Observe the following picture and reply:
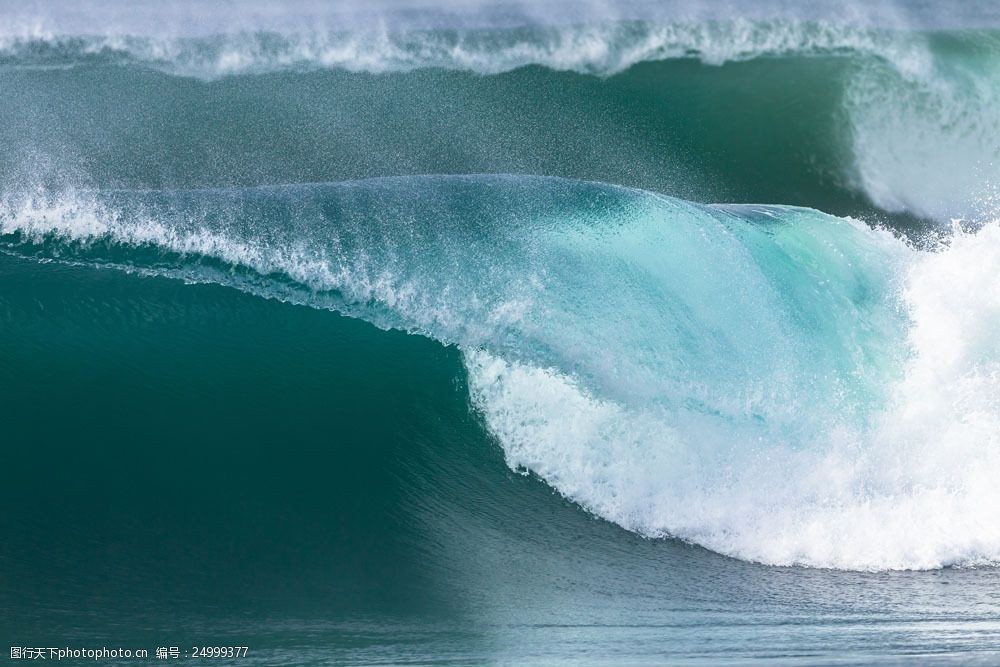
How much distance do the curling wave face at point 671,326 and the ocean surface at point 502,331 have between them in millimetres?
30

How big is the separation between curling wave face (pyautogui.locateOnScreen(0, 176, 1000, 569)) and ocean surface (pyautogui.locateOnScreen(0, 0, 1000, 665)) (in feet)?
0.10

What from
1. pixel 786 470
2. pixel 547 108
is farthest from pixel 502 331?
pixel 547 108

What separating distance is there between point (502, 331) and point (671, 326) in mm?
1454

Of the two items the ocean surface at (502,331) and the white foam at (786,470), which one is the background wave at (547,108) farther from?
the white foam at (786,470)

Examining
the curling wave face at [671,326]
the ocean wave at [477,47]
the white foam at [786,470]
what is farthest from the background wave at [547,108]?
the white foam at [786,470]

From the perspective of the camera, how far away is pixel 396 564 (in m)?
6.54

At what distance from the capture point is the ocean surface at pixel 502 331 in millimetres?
6297

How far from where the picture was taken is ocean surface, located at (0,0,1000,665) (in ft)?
20.7

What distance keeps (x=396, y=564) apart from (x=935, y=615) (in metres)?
3.77

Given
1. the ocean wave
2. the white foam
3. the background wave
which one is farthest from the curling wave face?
the ocean wave

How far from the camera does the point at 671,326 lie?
7570mm

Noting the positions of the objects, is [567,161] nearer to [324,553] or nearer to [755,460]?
[755,460]

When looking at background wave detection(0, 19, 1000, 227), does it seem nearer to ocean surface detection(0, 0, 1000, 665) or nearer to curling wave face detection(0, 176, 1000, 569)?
ocean surface detection(0, 0, 1000, 665)

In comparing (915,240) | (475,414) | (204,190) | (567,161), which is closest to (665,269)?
(567,161)
